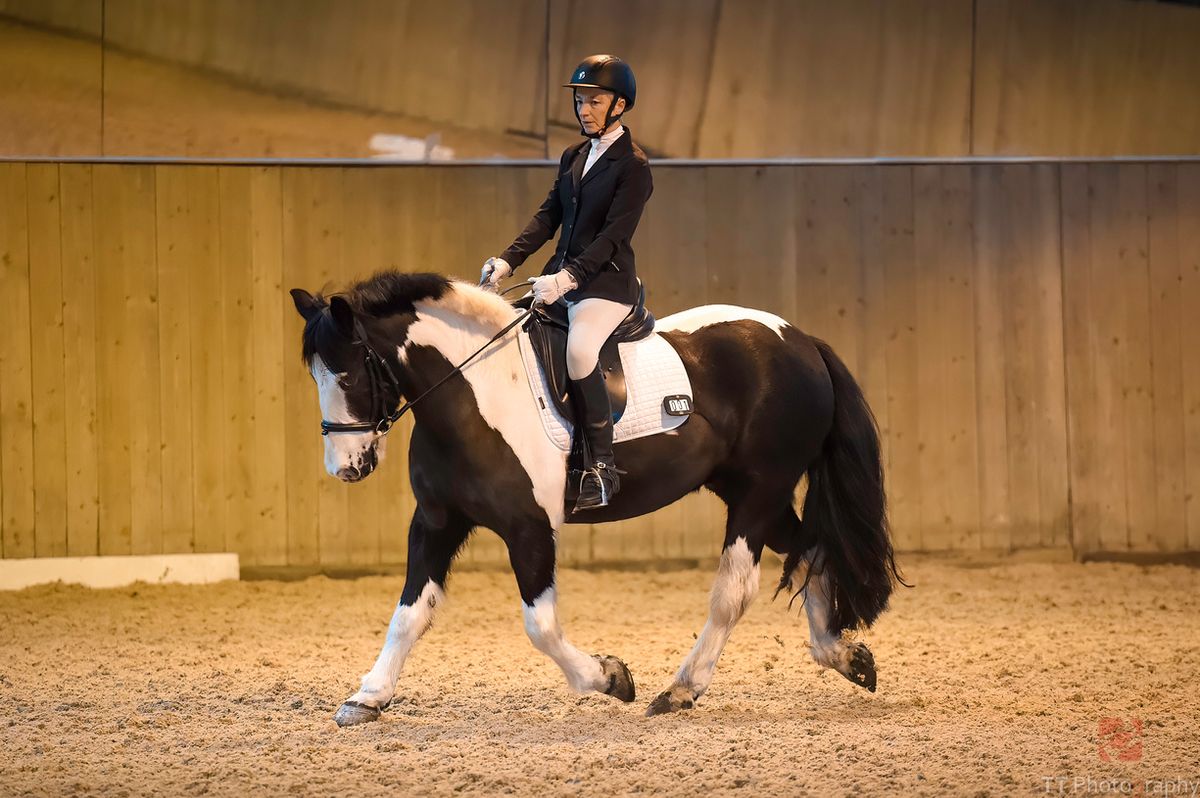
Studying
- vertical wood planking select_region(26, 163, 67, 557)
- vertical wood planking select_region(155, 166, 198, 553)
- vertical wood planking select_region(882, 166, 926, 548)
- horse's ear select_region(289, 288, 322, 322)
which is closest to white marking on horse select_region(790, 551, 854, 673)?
horse's ear select_region(289, 288, 322, 322)

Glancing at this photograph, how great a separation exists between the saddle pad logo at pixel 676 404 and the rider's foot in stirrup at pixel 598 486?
0.32 m

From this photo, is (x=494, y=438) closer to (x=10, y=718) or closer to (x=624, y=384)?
(x=624, y=384)

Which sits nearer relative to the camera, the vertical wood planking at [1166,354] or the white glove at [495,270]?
the white glove at [495,270]

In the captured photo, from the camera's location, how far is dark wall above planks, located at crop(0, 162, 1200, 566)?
7.70m

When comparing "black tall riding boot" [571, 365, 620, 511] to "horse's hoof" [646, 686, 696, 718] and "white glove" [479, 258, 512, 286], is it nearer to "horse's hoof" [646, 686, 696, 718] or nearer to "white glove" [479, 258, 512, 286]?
"white glove" [479, 258, 512, 286]

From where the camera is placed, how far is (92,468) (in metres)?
7.70

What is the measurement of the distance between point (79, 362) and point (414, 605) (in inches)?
171

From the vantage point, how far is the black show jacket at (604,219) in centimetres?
430

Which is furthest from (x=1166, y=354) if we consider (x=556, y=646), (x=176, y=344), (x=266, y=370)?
(x=176, y=344)

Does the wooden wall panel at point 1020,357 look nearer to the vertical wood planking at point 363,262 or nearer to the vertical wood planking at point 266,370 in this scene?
the vertical wood planking at point 363,262

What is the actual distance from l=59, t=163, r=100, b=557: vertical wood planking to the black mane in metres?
4.15

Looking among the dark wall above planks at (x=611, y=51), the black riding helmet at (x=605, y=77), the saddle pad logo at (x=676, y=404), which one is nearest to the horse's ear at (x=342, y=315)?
the black riding helmet at (x=605, y=77)

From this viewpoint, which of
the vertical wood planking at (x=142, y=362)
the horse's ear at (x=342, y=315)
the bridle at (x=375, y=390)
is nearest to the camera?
the horse's ear at (x=342, y=315)

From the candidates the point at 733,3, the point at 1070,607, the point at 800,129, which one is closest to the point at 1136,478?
the point at 1070,607
